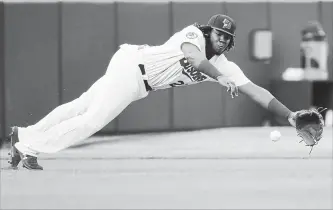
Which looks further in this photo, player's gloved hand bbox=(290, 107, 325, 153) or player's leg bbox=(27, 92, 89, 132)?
player's leg bbox=(27, 92, 89, 132)

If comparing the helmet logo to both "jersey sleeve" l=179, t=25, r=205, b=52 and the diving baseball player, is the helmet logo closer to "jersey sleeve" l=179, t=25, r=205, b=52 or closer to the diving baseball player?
the diving baseball player

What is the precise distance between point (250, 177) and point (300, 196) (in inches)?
33.9

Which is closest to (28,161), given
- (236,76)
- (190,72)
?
(190,72)

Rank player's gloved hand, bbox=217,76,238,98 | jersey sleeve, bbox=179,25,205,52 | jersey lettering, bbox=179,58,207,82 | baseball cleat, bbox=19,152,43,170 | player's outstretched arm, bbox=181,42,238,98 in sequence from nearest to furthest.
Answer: player's gloved hand, bbox=217,76,238,98 → player's outstretched arm, bbox=181,42,238,98 → jersey sleeve, bbox=179,25,205,52 → jersey lettering, bbox=179,58,207,82 → baseball cleat, bbox=19,152,43,170

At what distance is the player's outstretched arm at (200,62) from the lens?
4043 mm

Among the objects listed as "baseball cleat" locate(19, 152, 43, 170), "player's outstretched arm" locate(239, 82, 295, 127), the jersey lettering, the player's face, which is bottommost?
"baseball cleat" locate(19, 152, 43, 170)

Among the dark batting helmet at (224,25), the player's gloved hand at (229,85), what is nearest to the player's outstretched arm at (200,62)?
the player's gloved hand at (229,85)

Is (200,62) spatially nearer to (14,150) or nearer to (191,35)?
(191,35)

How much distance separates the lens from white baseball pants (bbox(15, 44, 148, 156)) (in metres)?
4.28

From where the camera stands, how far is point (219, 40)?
169 inches

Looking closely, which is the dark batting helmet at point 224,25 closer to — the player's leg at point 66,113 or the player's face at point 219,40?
the player's face at point 219,40

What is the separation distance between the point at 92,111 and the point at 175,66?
684 millimetres

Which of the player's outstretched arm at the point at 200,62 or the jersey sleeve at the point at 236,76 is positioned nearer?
the player's outstretched arm at the point at 200,62

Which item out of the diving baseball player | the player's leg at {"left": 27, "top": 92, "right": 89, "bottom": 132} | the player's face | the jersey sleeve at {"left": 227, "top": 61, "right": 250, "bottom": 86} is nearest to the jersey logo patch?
the diving baseball player
